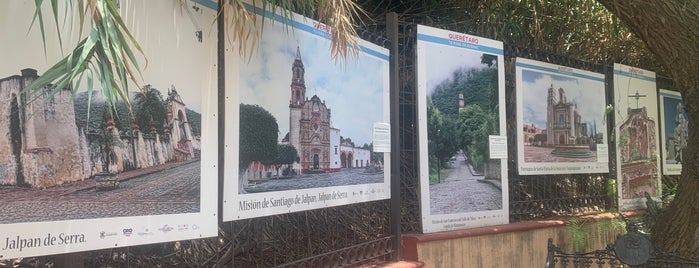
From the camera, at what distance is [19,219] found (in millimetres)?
2297

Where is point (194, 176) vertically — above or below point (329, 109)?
below

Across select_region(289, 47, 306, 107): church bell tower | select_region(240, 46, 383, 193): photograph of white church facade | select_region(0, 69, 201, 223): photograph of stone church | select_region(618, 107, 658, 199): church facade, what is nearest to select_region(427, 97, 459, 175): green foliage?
select_region(240, 46, 383, 193): photograph of white church facade

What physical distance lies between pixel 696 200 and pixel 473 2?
3.21 m

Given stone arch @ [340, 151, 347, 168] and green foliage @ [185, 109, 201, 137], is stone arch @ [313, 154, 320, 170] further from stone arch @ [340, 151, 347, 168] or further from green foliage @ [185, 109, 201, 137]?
green foliage @ [185, 109, 201, 137]

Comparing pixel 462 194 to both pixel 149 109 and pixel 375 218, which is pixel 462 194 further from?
pixel 149 109

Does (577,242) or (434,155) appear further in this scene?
(577,242)

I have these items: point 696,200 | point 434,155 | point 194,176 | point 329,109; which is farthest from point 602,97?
point 194,176

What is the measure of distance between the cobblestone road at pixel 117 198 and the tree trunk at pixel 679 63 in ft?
13.0

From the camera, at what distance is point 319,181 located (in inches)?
159

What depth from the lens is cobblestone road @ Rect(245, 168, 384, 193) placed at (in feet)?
11.7

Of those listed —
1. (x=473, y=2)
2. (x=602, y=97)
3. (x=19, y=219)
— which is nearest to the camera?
(x=19, y=219)

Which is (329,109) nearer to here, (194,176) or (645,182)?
(194,176)

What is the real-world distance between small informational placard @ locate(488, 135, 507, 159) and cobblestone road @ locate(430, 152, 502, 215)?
1.00 ft

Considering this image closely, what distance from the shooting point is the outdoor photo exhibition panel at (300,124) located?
3.39 meters
